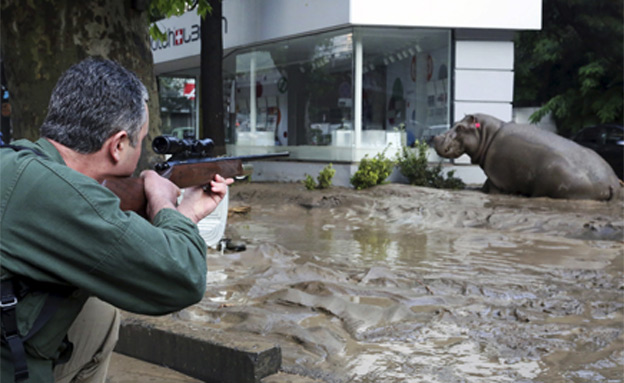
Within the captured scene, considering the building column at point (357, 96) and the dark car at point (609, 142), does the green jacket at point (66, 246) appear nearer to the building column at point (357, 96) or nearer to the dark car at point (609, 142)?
the building column at point (357, 96)

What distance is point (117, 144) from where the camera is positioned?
229cm

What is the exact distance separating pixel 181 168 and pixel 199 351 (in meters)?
1.74

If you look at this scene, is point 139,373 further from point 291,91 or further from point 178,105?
point 178,105

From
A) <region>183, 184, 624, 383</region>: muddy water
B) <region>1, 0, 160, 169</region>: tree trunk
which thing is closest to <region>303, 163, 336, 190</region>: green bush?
<region>183, 184, 624, 383</region>: muddy water

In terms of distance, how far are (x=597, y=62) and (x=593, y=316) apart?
2183cm

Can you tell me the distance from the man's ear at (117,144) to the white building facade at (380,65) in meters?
13.3

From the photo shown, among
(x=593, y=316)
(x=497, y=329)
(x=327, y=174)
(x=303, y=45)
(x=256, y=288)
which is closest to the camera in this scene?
(x=497, y=329)

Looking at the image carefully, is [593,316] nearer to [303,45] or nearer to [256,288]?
[256,288]

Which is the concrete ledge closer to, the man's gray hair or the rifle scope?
the rifle scope

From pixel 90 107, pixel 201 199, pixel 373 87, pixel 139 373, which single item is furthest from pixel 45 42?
pixel 373 87

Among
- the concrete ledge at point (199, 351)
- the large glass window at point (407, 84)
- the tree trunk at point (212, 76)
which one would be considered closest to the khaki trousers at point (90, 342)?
the concrete ledge at point (199, 351)

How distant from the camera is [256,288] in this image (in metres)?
6.05

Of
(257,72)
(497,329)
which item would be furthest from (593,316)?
(257,72)

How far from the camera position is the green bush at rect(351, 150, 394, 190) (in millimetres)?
14172
